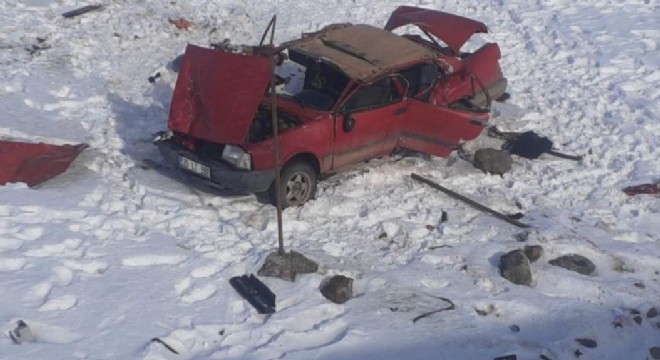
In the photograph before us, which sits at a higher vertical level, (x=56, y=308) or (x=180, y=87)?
(x=180, y=87)

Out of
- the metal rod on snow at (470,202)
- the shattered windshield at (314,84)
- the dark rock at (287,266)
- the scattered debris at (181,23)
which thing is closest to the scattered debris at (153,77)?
the scattered debris at (181,23)

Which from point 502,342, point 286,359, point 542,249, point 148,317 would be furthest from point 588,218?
point 148,317

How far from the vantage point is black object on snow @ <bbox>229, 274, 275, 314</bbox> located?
853 centimetres

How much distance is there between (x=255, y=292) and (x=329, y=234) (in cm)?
167

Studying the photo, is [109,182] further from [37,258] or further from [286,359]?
[286,359]

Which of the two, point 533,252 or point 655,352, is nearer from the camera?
point 655,352

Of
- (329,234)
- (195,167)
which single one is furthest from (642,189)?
(195,167)

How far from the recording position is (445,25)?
12.8m

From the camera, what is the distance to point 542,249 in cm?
988

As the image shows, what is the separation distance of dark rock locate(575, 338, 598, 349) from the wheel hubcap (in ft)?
12.3

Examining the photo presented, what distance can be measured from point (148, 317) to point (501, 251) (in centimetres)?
392

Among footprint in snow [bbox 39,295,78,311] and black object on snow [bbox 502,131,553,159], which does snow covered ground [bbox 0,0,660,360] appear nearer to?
footprint in snow [bbox 39,295,78,311]

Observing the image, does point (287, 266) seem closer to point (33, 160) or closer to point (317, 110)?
point (317, 110)

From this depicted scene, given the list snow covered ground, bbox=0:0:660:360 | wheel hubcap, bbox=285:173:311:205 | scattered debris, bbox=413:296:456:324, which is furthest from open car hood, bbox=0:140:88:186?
scattered debris, bbox=413:296:456:324
